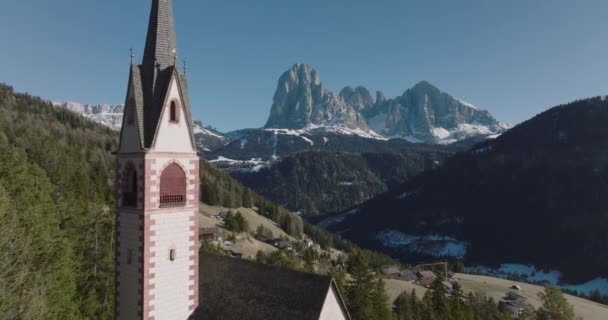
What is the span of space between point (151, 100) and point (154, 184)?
524 centimetres

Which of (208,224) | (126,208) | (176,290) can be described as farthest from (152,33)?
(208,224)

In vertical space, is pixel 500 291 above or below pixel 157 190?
below

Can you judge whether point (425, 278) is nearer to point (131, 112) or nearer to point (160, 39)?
point (131, 112)

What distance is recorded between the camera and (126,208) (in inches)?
998

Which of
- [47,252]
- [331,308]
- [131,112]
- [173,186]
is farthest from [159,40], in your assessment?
[47,252]

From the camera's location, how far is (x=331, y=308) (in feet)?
79.3

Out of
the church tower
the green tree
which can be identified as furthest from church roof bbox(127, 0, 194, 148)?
the green tree

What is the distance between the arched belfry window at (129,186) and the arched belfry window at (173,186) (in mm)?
1855

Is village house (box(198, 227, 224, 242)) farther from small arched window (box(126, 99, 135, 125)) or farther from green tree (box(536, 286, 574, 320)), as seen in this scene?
small arched window (box(126, 99, 135, 125))

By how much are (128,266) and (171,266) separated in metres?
2.60

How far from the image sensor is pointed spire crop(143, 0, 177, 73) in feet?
85.7

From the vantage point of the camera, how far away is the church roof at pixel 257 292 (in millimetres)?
23672

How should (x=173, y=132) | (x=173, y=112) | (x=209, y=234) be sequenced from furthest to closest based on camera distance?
(x=209, y=234), (x=173, y=112), (x=173, y=132)

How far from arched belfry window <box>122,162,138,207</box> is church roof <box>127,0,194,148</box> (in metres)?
2.23
